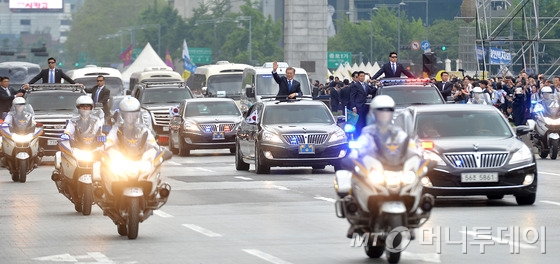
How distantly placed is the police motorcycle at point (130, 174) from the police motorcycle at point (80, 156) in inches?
114

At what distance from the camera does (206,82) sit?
56.0m

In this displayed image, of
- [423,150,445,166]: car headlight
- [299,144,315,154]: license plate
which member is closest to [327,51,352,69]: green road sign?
[299,144,315,154]: license plate

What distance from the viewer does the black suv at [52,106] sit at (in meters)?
33.4

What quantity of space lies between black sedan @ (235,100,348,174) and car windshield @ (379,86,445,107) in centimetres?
183

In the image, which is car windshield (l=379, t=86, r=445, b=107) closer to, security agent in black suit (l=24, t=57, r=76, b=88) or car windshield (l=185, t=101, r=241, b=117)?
security agent in black suit (l=24, t=57, r=76, b=88)

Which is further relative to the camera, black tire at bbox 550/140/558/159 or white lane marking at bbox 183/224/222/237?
black tire at bbox 550/140/558/159

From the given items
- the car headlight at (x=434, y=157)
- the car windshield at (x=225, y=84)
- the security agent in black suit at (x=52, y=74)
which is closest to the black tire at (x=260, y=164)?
the security agent in black suit at (x=52, y=74)

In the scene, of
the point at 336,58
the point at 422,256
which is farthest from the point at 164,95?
the point at 336,58

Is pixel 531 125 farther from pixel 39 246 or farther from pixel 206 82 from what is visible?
pixel 206 82

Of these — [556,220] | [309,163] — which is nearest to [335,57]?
[309,163]

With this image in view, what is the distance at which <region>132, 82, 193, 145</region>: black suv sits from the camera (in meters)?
45.1

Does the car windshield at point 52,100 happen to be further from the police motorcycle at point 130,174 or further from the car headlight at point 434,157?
the police motorcycle at point 130,174

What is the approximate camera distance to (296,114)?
29.6 meters

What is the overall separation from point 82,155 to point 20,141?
823cm
